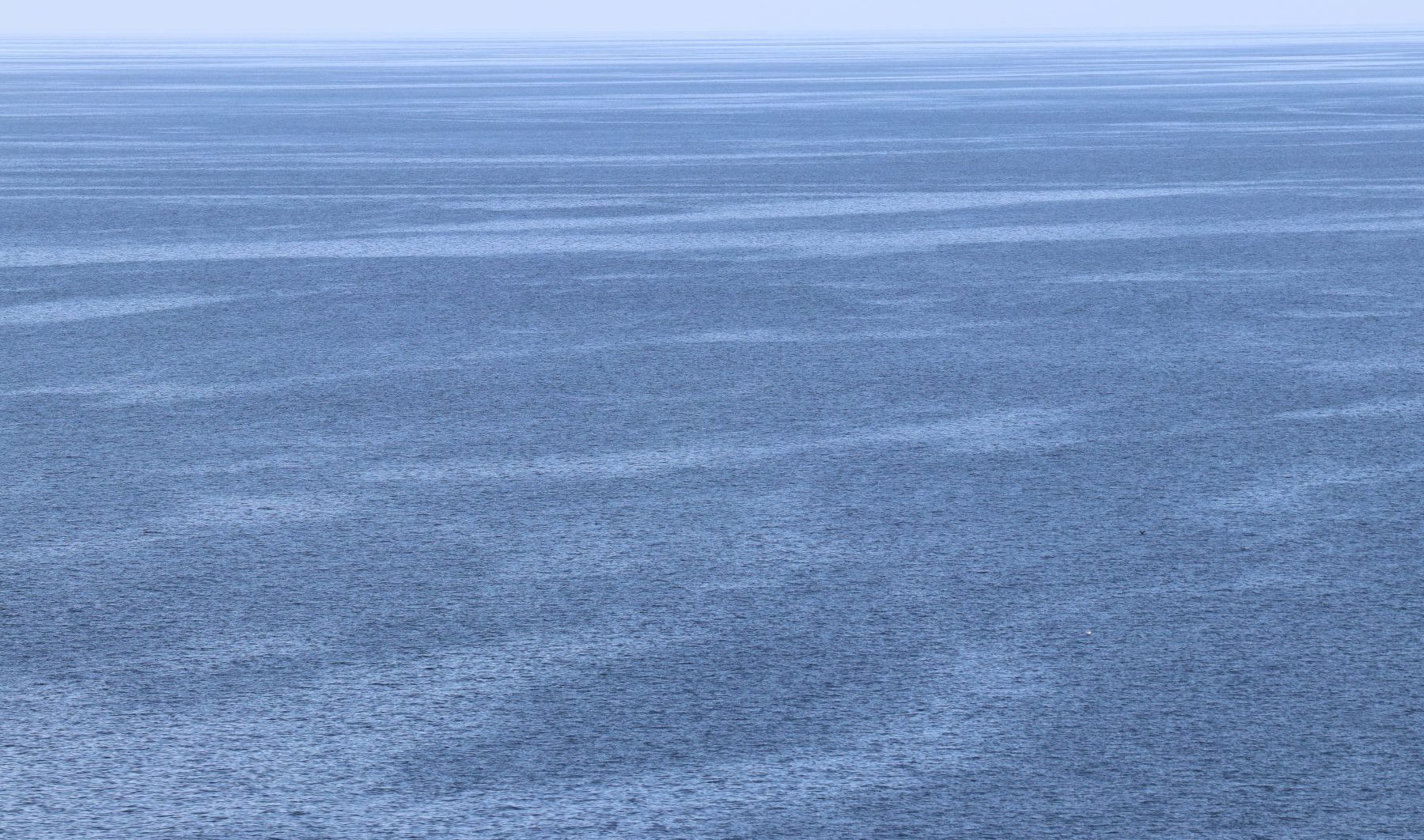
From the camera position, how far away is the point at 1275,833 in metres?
3.85

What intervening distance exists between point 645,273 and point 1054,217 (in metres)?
3.90

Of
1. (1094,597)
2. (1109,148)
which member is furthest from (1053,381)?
(1109,148)

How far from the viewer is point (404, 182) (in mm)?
17391

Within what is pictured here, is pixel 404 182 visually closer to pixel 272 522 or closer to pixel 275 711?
pixel 272 522

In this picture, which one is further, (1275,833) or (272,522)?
(272,522)

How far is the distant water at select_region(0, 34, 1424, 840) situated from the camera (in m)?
4.15

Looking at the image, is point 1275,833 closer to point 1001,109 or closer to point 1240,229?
point 1240,229

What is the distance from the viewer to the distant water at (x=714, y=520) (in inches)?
163

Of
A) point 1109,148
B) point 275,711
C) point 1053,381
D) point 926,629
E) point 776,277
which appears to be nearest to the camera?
point 275,711

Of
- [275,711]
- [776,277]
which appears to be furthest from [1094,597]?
[776,277]

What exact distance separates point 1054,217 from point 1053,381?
6307 mm

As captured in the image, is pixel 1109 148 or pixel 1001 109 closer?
pixel 1109 148

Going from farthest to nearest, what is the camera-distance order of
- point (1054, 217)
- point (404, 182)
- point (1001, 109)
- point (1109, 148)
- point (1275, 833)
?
point (1001, 109), point (1109, 148), point (404, 182), point (1054, 217), point (1275, 833)

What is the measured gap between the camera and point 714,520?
6.16 meters
